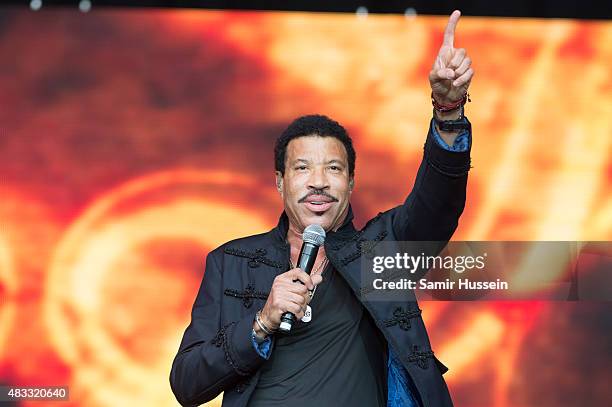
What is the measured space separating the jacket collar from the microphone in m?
0.20

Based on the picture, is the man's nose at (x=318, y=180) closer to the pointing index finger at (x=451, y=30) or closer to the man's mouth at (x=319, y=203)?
the man's mouth at (x=319, y=203)

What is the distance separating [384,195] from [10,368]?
5.60ft

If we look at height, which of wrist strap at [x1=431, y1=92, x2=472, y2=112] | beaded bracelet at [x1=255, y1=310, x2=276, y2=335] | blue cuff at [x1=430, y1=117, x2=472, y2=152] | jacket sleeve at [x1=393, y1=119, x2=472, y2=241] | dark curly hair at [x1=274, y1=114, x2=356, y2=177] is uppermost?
dark curly hair at [x1=274, y1=114, x2=356, y2=177]

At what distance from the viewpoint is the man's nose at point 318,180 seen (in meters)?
2.62

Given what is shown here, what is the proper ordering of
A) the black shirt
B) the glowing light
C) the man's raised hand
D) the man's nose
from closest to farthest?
the man's raised hand < the black shirt < the man's nose < the glowing light

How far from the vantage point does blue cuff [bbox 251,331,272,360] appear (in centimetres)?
238

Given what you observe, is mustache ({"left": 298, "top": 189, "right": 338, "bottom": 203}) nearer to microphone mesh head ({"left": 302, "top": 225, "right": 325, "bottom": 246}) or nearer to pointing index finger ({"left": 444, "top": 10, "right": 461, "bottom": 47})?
microphone mesh head ({"left": 302, "top": 225, "right": 325, "bottom": 246})

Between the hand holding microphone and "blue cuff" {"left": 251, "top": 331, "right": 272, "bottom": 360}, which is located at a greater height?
the hand holding microphone

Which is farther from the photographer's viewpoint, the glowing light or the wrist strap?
the glowing light

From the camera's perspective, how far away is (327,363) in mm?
2475

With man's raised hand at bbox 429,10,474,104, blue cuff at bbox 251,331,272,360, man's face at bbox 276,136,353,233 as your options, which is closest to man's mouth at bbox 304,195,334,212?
man's face at bbox 276,136,353,233

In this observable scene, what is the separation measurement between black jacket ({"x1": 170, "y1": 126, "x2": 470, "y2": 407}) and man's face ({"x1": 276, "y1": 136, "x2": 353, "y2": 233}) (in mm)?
67

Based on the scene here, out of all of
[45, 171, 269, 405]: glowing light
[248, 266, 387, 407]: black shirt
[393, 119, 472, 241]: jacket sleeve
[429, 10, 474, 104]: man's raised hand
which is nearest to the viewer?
[429, 10, 474, 104]: man's raised hand

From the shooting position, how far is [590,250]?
4.00 metres
